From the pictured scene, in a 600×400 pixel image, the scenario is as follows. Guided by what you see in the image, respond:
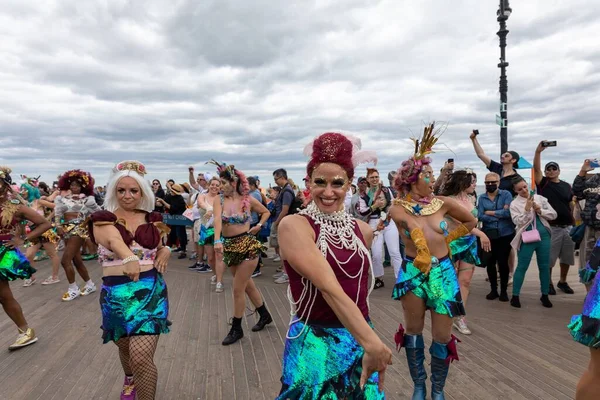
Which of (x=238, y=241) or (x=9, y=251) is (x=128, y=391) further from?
(x=9, y=251)

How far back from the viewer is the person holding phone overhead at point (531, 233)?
210 inches

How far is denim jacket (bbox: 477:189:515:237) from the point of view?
18.2 feet

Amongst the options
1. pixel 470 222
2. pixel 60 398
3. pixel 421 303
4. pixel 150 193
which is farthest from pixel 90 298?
pixel 470 222

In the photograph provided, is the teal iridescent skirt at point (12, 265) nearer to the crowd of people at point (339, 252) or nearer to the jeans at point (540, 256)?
the crowd of people at point (339, 252)

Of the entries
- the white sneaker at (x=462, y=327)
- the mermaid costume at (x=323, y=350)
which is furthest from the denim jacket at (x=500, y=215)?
the mermaid costume at (x=323, y=350)

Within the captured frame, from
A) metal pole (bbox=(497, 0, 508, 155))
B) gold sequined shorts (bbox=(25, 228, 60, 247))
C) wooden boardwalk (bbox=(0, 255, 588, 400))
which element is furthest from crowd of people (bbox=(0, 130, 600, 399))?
metal pole (bbox=(497, 0, 508, 155))

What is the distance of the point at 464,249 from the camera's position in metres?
3.75

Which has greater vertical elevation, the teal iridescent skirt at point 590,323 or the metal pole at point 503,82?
the metal pole at point 503,82

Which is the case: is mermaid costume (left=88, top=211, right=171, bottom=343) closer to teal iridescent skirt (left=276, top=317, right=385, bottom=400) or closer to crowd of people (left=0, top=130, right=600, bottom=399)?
crowd of people (left=0, top=130, right=600, bottom=399)

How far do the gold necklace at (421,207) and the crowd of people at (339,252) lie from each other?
0.04ft

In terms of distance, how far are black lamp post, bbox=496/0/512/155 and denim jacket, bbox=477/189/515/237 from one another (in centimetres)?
357

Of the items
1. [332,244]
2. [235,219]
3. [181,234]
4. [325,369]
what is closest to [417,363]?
[325,369]

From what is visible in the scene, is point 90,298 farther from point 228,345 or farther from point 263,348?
point 263,348

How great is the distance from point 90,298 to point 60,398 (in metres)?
3.24
